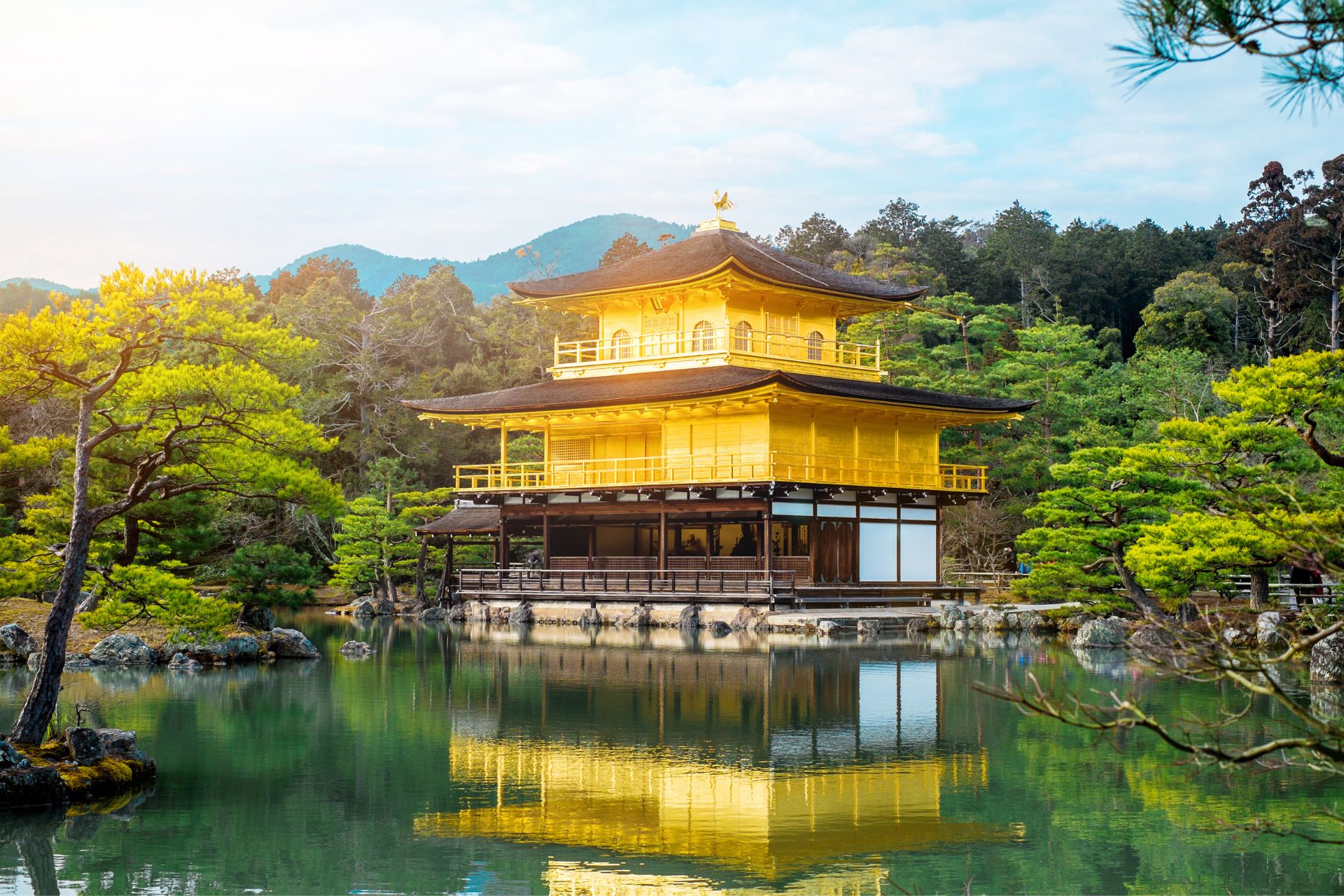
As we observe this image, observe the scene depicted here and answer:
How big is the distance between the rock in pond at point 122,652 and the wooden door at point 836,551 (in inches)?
644

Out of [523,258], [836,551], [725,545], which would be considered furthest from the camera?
[523,258]

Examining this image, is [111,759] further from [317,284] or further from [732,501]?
[317,284]

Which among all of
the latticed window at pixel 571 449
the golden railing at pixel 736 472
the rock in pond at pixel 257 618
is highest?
the latticed window at pixel 571 449

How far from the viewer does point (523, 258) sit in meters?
176

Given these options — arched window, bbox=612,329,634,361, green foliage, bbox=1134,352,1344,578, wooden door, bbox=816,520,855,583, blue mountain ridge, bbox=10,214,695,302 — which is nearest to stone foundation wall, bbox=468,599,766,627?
wooden door, bbox=816,520,855,583

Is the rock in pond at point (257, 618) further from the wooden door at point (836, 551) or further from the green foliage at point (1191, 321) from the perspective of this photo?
the green foliage at point (1191, 321)

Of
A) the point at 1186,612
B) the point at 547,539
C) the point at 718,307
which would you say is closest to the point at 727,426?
the point at 718,307

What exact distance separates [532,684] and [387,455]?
33.9m

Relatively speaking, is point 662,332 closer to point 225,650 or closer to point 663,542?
point 663,542

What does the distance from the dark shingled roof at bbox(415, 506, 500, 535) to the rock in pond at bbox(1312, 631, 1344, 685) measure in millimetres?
22923

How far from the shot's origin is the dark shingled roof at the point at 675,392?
3138cm

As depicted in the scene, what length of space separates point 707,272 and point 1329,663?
18838 mm

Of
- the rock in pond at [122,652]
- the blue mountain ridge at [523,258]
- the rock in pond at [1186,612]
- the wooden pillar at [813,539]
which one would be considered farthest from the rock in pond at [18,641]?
the blue mountain ridge at [523,258]

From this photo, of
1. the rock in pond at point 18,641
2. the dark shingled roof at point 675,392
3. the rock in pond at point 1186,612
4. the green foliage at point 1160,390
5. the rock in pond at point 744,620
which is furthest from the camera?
the green foliage at point 1160,390
